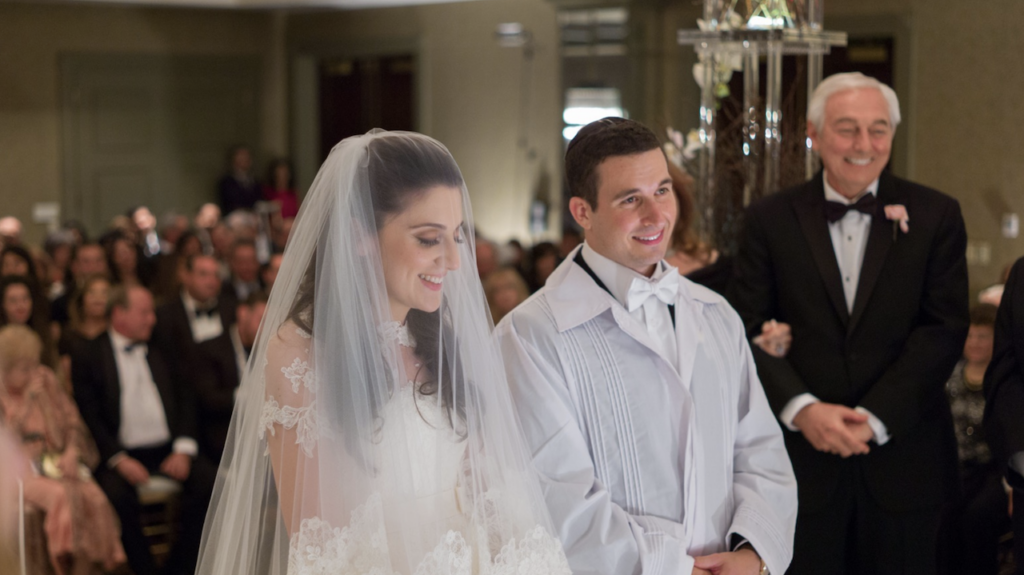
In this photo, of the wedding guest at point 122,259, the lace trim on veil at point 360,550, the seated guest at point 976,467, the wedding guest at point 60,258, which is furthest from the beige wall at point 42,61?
the lace trim on veil at point 360,550

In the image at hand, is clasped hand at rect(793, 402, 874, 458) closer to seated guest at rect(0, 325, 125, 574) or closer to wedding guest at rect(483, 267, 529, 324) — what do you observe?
wedding guest at rect(483, 267, 529, 324)

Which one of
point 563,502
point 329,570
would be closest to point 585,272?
point 563,502

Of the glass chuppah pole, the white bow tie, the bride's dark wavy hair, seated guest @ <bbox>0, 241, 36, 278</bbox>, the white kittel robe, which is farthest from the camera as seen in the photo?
seated guest @ <bbox>0, 241, 36, 278</bbox>

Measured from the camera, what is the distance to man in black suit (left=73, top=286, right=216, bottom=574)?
4996 mm

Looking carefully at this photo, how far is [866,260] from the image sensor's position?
2920 millimetres

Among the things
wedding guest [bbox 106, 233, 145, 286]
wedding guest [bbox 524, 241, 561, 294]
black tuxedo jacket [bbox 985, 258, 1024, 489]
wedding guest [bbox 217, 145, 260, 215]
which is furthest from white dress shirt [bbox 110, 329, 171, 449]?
wedding guest [bbox 217, 145, 260, 215]

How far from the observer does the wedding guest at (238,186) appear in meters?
12.0

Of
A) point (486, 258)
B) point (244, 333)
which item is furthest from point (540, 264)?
point (244, 333)

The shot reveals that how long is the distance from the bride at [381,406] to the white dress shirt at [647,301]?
0.37 meters

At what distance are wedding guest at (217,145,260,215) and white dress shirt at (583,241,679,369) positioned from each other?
33.2 feet

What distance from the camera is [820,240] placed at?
2.96 m

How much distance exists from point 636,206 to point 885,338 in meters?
0.98

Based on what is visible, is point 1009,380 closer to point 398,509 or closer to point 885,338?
point 885,338

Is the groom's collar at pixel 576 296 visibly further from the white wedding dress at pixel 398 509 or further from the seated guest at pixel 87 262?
the seated guest at pixel 87 262
